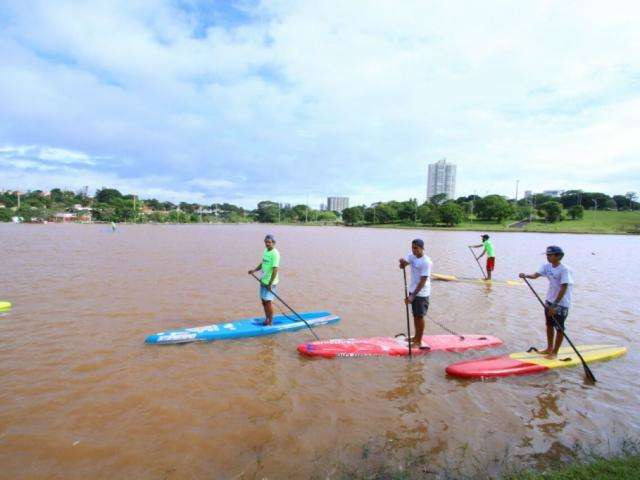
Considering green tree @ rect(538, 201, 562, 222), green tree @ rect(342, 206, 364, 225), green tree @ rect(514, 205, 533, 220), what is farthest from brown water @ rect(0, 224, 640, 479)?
green tree @ rect(342, 206, 364, 225)

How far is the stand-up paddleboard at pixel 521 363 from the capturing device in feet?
23.4

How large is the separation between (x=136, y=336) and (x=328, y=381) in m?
4.96

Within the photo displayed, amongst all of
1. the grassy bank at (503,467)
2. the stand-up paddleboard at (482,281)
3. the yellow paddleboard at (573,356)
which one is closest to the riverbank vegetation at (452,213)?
the stand-up paddleboard at (482,281)

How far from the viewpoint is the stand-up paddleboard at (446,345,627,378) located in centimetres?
714

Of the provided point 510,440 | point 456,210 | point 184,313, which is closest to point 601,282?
point 510,440

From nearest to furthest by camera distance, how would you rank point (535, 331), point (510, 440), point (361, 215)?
1. point (510, 440)
2. point (535, 331)
3. point (361, 215)

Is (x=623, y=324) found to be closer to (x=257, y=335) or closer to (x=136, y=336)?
(x=257, y=335)

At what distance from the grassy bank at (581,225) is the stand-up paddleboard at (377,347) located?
88.2 metres

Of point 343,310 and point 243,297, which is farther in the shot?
point 243,297

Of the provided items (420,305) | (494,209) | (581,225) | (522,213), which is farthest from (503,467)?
(522,213)

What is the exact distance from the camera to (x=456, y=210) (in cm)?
10406

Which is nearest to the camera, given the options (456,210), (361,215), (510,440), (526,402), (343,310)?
(510,440)

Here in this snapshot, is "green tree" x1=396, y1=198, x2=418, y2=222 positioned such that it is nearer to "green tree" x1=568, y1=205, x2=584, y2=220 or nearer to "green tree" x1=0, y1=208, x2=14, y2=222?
"green tree" x1=568, y1=205, x2=584, y2=220

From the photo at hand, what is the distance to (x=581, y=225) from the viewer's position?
100 metres
